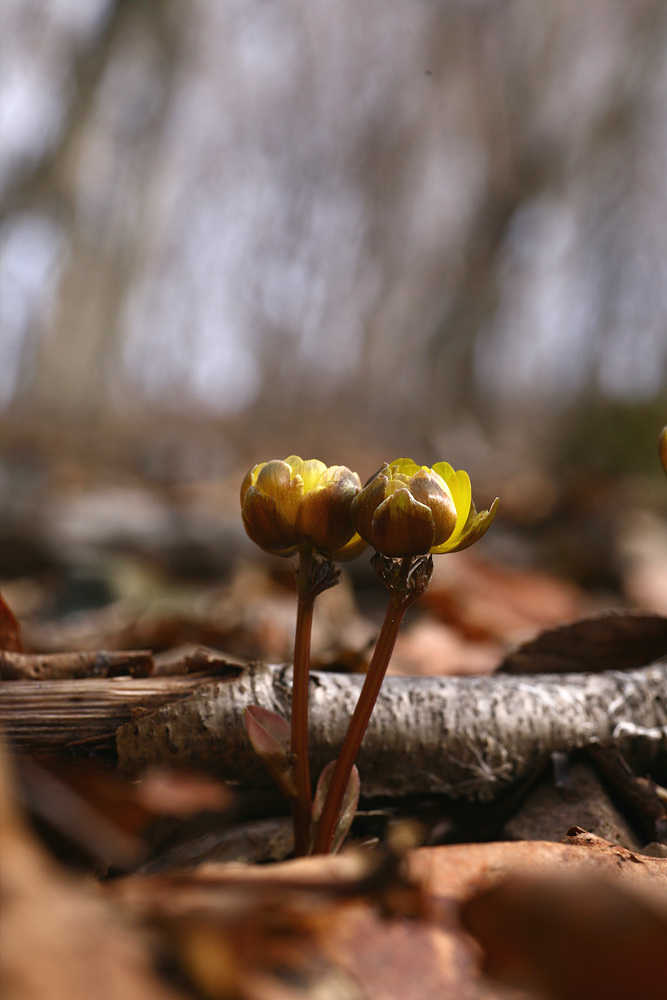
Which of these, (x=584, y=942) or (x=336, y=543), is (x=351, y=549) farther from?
(x=584, y=942)

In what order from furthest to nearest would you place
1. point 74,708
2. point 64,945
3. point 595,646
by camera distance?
1. point 595,646
2. point 74,708
3. point 64,945

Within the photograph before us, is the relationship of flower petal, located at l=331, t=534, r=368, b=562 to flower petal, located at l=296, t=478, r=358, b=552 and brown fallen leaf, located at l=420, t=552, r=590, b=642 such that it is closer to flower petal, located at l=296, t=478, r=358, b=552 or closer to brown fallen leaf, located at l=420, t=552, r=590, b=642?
flower petal, located at l=296, t=478, r=358, b=552

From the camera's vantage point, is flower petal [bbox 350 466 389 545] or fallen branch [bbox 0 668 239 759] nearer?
flower petal [bbox 350 466 389 545]

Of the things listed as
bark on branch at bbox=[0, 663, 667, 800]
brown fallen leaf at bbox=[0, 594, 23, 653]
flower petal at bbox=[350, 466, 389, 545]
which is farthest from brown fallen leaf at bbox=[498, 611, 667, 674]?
brown fallen leaf at bbox=[0, 594, 23, 653]

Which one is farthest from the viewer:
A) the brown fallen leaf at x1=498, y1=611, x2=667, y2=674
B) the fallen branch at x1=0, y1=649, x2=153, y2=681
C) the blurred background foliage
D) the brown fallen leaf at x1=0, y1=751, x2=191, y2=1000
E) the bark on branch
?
the blurred background foliage

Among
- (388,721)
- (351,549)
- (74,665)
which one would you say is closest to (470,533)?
(351,549)
